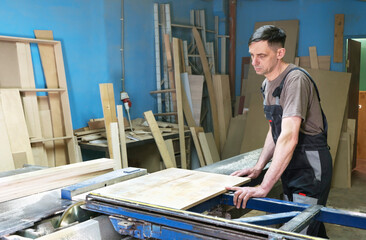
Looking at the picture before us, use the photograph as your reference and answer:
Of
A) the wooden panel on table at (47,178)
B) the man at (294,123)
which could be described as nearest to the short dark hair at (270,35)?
the man at (294,123)

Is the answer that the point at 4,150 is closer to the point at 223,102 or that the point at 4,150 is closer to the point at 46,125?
the point at 46,125

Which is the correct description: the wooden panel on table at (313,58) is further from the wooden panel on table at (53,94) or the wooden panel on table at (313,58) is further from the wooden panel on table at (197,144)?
the wooden panel on table at (53,94)

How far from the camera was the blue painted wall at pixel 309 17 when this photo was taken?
18.2 ft

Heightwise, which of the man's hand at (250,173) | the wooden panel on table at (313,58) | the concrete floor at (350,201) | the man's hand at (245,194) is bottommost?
the concrete floor at (350,201)

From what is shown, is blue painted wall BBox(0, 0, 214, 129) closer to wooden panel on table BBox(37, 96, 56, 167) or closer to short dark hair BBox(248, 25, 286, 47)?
wooden panel on table BBox(37, 96, 56, 167)

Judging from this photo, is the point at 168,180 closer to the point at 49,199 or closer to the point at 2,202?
the point at 49,199

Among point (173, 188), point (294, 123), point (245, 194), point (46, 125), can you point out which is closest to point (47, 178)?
point (173, 188)

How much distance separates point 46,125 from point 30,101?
14.1 inches

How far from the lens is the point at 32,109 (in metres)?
3.96

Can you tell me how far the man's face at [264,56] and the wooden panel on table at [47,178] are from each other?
106 centimetres

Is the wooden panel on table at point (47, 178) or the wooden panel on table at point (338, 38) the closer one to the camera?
the wooden panel on table at point (47, 178)

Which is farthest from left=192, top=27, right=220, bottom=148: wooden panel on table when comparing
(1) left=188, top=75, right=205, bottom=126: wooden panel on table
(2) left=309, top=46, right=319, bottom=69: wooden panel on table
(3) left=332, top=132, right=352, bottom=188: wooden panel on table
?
(3) left=332, top=132, right=352, bottom=188: wooden panel on table

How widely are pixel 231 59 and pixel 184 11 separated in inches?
52.7

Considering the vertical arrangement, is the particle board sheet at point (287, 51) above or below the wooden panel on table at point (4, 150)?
above
